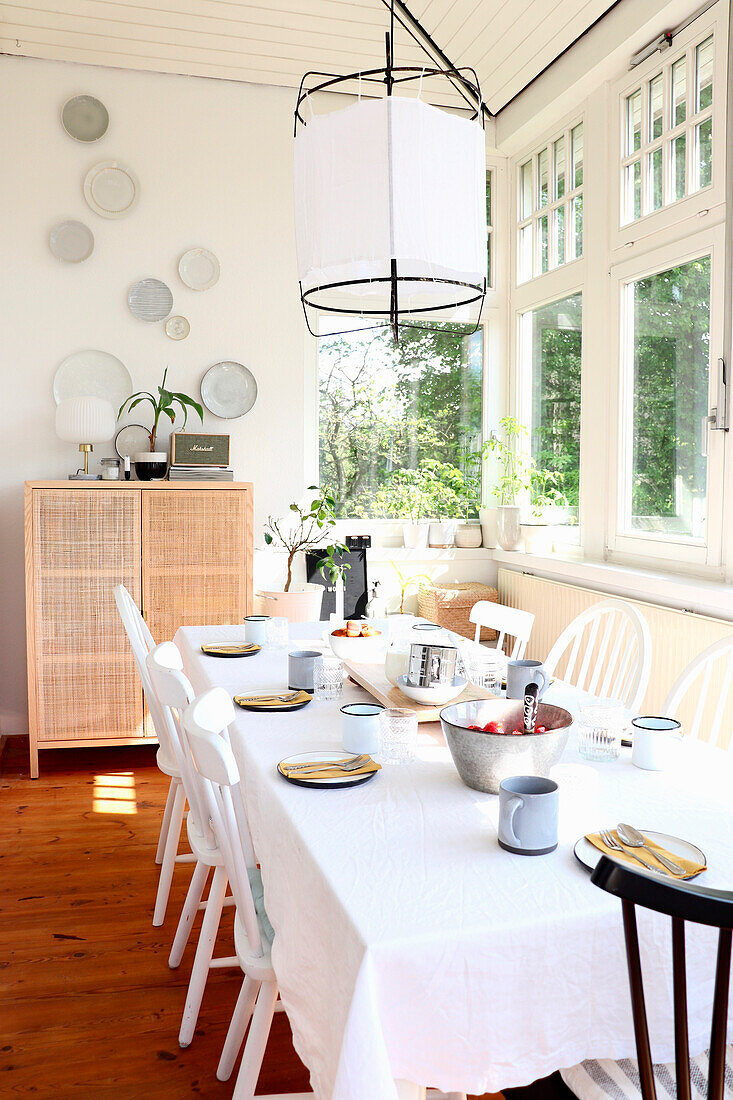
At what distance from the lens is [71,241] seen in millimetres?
4320

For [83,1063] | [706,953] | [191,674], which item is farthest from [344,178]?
[83,1063]

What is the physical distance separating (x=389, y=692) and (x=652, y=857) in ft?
3.16

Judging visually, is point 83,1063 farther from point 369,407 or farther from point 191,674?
point 369,407

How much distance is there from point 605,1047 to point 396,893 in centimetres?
32

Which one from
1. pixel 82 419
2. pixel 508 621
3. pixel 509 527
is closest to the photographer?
pixel 508 621

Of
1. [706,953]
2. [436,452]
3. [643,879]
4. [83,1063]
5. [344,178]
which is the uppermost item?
[344,178]

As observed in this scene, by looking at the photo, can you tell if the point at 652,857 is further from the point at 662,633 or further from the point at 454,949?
the point at 662,633

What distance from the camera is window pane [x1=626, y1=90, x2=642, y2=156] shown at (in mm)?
3812

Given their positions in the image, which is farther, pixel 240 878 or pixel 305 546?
pixel 305 546

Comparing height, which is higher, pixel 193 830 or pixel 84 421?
pixel 84 421

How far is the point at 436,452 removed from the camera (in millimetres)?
5051

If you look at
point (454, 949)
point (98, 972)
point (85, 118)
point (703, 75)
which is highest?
point (85, 118)

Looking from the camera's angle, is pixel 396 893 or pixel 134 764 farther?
pixel 134 764

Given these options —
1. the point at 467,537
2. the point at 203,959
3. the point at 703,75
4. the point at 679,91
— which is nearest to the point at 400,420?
the point at 467,537
